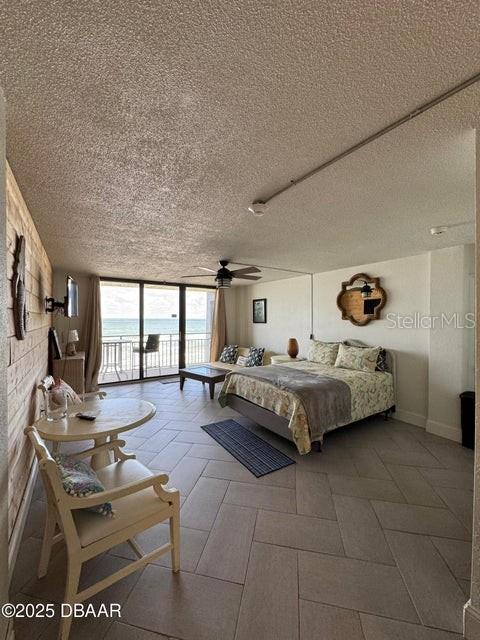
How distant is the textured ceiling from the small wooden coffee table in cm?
290

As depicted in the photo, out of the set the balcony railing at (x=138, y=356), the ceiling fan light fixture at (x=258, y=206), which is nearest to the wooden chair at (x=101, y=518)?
the ceiling fan light fixture at (x=258, y=206)

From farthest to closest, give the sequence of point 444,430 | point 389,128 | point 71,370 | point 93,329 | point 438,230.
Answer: point 93,329
point 71,370
point 444,430
point 438,230
point 389,128

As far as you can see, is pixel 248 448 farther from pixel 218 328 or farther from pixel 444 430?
pixel 218 328

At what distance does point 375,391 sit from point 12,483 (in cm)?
371

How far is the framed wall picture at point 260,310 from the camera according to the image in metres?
6.41

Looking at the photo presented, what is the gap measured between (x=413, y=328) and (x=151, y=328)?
18.8 feet

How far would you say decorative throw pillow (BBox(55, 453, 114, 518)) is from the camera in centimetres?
119

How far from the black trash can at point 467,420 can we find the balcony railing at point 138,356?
551 centimetres

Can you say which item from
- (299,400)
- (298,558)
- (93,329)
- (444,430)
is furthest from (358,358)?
(93,329)

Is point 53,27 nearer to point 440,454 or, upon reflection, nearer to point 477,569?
point 477,569

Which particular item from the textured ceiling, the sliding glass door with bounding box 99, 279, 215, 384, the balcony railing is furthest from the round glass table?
the balcony railing

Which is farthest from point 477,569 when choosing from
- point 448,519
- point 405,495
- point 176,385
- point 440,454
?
point 176,385

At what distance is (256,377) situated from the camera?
11.1ft

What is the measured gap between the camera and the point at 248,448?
2836 mm
